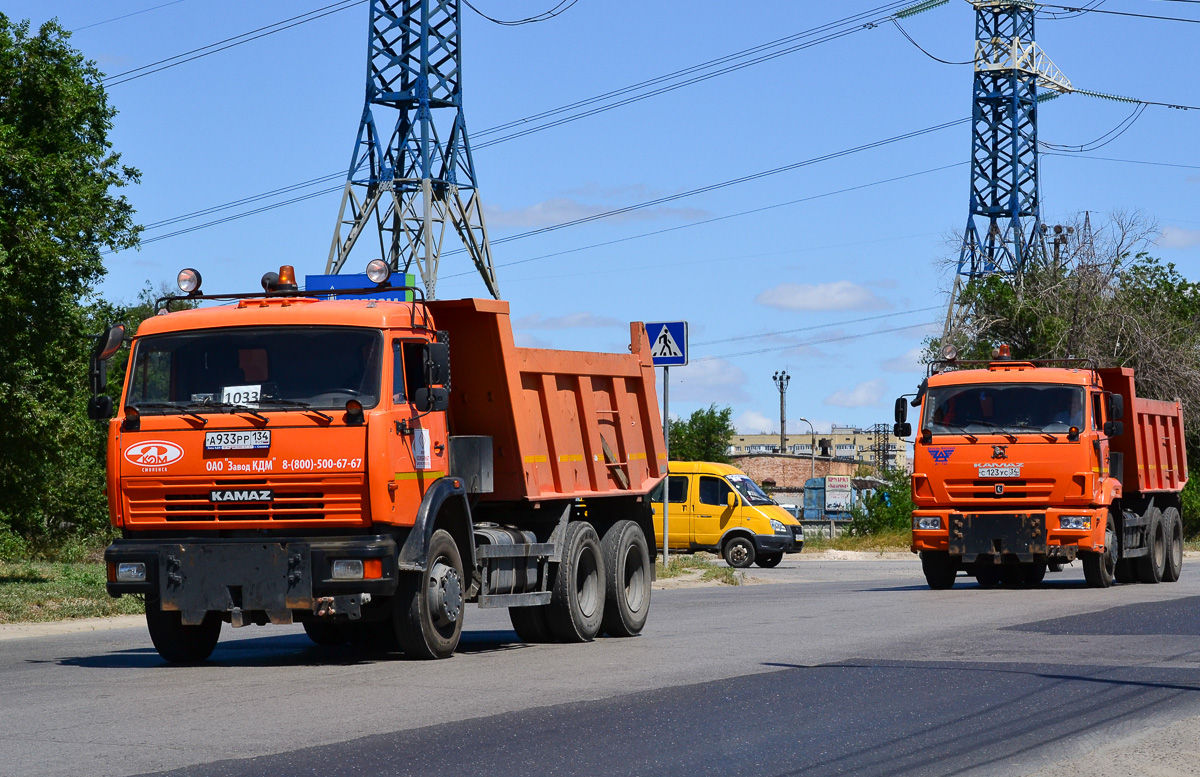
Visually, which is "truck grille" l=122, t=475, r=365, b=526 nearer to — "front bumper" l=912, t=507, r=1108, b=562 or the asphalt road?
the asphalt road

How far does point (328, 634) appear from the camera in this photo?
13.0m

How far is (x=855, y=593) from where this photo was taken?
20156 millimetres

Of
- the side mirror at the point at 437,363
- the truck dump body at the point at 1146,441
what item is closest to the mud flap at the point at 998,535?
the truck dump body at the point at 1146,441

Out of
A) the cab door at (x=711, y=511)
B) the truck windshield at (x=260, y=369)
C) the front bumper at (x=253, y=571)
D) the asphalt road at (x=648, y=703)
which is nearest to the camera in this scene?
the asphalt road at (x=648, y=703)

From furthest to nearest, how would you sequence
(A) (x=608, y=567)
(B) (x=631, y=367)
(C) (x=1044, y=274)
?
(C) (x=1044, y=274)
(B) (x=631, y=367)
(A) (x=608, y=567)

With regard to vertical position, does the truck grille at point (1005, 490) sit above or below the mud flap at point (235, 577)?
above

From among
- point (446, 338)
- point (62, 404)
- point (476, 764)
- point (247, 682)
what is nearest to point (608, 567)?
point (446, 338)

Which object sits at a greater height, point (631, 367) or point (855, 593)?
point (631, 367)

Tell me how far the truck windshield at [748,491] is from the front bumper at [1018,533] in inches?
416

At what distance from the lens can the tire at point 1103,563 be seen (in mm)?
20344

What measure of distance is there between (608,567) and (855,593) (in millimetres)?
7108

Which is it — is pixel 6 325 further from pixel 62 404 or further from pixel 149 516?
pixel 149 516

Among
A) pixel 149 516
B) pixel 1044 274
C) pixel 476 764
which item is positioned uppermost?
pixel 1044 274

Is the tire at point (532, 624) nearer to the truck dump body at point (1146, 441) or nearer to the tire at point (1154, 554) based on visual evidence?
the truck dump body at point (1146, 441)
